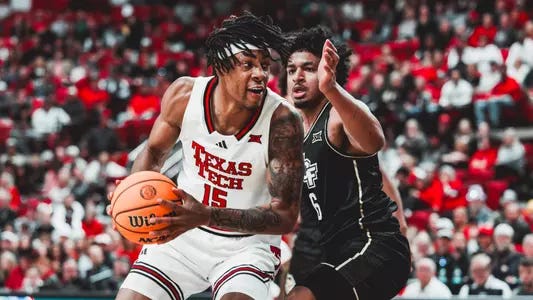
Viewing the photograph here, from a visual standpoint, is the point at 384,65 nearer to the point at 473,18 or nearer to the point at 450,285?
the point at 473,18

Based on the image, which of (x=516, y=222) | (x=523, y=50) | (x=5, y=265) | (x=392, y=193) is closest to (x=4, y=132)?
(x=5, y=265)

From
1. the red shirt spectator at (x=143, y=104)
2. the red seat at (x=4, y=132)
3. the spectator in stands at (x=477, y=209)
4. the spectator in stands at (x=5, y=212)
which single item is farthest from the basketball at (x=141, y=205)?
the red seat at (x=4, y=132)

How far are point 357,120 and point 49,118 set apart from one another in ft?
43.3

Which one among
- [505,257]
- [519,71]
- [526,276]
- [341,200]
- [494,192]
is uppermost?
[341,200]

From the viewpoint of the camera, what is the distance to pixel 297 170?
4488mm

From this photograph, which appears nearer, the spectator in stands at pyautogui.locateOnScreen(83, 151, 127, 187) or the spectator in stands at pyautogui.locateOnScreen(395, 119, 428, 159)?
the spectator in stands at pyautogui.locateOnScreen(395, 119, 428, 159)

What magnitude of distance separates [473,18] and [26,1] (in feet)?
38.2

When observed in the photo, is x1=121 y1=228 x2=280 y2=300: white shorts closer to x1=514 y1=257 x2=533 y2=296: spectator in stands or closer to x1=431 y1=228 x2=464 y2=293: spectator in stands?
x1=514 y1=257 x2=533 y2=296: spectator in stands

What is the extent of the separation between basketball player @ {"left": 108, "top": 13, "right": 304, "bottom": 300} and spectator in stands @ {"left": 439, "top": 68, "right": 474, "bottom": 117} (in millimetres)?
9332

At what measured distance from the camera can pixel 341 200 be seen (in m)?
4.86

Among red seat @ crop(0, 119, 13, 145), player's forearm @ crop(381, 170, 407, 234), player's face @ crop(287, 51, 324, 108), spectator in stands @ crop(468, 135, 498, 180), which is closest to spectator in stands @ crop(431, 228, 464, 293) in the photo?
spectator in stands @ crop(468, 135, 498, 180)

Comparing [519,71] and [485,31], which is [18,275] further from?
[485,31]

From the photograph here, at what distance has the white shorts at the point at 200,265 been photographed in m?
4.50

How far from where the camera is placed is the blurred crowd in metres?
Answer: 10.6
